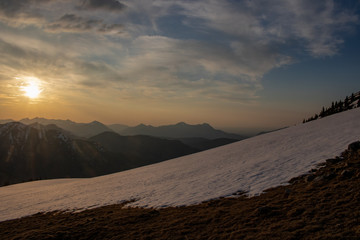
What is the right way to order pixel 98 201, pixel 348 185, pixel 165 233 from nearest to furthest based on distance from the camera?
pixel 165 233, pixel 348 185, pixel 98 201

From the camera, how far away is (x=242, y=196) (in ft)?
41.9

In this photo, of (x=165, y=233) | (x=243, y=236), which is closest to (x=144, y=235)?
(x=165, y=233)

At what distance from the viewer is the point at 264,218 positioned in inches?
352

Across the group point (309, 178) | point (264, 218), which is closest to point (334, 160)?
point (309, 178)

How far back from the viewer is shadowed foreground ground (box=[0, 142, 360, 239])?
751 centimetres

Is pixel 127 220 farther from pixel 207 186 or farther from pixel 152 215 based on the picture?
pixel 207 186

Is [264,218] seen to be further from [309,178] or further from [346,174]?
[346,174]

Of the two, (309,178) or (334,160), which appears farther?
(334,160)

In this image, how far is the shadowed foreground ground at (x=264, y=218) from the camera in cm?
751

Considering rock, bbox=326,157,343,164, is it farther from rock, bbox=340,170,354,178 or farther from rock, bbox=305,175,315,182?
rock, bbox=340,170,354,178

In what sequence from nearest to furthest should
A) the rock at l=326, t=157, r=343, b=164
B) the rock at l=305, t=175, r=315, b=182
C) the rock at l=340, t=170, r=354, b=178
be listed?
the rock at l=340, t=170, r=354, b=178, the rock at l=305, t=175, r=315, b=182, the rock at l=326, t=157, r=343, b=164

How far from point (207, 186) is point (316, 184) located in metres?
7.40

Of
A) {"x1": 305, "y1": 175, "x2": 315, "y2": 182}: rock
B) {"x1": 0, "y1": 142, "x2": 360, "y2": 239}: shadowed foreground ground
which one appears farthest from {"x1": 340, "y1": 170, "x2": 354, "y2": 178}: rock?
{"x1": 305, "y1": 175, "x2": 315, "y2": 182}: rock

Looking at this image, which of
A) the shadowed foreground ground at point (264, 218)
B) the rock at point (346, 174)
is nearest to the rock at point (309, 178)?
the shadowed foreground ground at point (264, 218)
